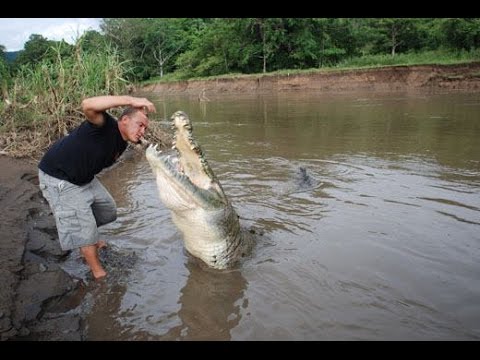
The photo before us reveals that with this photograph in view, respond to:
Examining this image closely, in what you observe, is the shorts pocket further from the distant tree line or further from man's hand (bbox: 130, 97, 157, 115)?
the distant tree line

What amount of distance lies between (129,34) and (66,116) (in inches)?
1571

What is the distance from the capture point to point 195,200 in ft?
11.6

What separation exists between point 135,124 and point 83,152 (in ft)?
1.53

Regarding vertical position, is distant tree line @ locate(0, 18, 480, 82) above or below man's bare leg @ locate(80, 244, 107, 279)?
above

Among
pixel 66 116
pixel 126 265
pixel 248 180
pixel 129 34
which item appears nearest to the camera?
pixel 126 265

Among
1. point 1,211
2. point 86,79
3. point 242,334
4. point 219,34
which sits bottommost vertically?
point 242,334

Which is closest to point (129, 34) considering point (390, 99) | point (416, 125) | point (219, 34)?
point (219, 34)

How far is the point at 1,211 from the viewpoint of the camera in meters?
4.53

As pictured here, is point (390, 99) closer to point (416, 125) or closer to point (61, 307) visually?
point (416, 125)

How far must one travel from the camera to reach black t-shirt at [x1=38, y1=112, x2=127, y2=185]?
349cm

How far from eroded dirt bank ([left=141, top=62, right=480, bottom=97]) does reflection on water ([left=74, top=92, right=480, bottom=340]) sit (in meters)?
14.6

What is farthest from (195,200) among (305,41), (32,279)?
(305,41)

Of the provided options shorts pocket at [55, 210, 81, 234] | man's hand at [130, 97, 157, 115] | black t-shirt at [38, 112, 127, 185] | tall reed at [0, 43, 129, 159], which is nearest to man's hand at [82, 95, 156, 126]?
man's hand at [130, 97, 157, 115]

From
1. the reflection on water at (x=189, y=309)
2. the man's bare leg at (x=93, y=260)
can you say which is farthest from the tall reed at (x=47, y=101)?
the reflection on water at (x=189, y=309)
